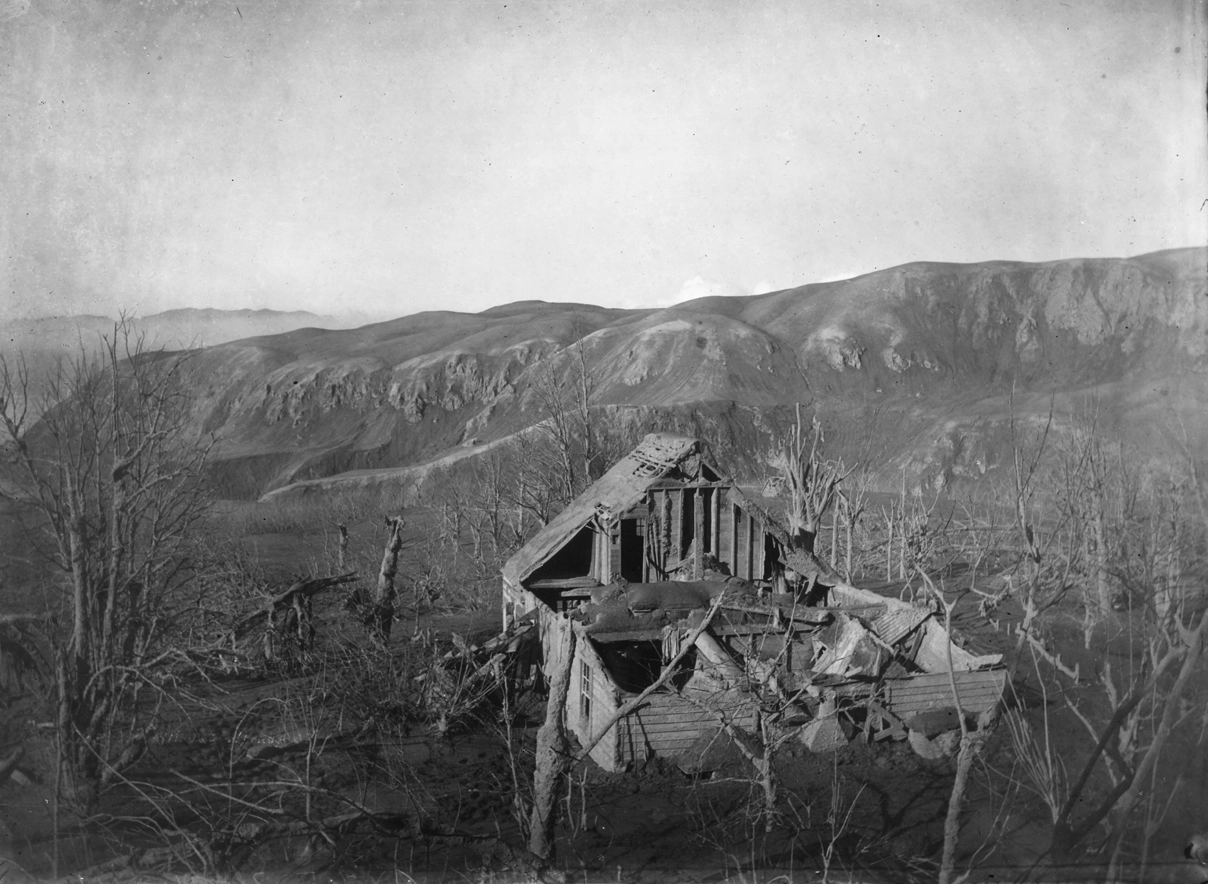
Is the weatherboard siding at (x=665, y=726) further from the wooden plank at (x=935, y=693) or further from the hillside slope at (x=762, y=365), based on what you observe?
the hillside slope at (x=762, y=365)

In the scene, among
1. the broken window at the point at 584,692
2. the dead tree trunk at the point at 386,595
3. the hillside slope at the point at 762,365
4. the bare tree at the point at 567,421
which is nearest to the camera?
the hillside slope at the point at 762,365

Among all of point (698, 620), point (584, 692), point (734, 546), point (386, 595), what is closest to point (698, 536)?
point (734, 546)

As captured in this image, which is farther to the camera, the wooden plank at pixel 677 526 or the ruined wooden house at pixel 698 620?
the wooden plank at pixel 677 526

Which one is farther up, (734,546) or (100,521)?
(100,521)

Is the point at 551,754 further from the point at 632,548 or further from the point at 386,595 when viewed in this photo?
the point at 632,548

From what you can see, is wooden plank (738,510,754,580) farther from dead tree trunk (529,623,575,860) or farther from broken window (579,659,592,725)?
dead tree trunk (529,623,575,860)

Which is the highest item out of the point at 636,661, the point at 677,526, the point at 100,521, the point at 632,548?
the point at 100,521

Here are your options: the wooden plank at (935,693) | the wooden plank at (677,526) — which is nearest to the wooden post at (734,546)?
the wooden plank at (677,526)
